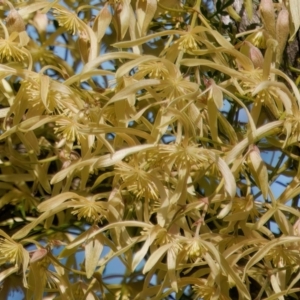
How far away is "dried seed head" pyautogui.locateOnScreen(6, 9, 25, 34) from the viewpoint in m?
0.71

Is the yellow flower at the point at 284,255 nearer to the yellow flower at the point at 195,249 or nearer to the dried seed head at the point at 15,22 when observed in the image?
the yellow flower at the point at 195,249

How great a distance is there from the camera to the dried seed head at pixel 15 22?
71 cm

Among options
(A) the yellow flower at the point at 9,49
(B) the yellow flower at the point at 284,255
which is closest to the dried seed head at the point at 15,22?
(A) the yellow flower at the point at 9,49

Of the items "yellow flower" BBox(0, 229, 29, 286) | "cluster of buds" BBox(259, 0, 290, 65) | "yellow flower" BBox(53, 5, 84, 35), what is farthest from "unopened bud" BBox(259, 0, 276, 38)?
"yellow flower" BBox(0, 229, 29, 286)

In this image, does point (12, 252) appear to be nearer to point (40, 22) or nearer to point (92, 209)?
point (92, 209)

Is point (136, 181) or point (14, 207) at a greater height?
point (136, 181)

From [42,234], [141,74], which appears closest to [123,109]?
[141,74]

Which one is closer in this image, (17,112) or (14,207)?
(17,112)

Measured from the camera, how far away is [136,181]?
665 mm

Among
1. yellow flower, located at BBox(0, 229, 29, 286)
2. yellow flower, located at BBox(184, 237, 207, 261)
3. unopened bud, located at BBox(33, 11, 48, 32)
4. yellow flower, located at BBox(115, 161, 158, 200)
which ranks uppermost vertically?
unopened bud, located at BBox(33, 11, 48, 32)

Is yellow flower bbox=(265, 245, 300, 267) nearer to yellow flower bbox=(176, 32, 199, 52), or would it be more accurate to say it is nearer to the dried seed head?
yellow flower bbox=(176, 32, 199, 52)

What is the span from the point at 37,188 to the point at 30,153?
94 millimetres

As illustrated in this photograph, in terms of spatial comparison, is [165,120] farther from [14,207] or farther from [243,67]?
[14,207]

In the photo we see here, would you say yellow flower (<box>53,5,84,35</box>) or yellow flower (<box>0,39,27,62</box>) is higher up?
yellow flower (<box>53,5,84,35</box>)
